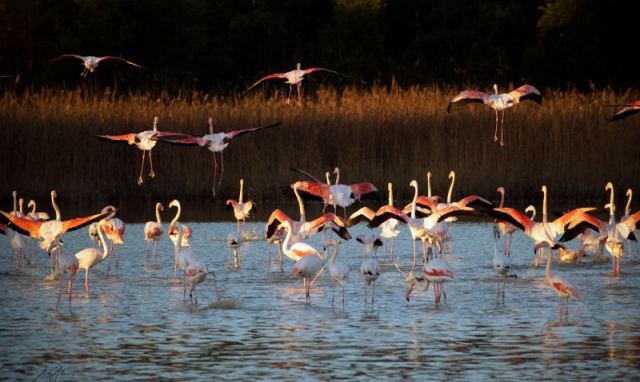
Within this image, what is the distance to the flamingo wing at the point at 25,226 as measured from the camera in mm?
13297

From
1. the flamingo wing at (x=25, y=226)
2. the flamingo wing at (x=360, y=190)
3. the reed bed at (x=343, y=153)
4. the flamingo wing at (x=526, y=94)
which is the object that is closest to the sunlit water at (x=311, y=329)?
the flamingo wing at (x=25, y=226)

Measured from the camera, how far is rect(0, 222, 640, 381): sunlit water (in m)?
8.77

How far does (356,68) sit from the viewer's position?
38250 millimetres

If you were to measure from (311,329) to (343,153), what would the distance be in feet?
38.7

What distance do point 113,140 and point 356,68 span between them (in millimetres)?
22629

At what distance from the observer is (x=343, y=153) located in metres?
22.0

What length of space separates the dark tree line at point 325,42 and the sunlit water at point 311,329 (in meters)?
21.3

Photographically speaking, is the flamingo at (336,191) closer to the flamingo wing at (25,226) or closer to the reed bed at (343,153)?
the flamingo wing at (25,226)

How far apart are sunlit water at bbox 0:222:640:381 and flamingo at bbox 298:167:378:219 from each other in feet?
2.69

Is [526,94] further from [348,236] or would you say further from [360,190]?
[348,236]

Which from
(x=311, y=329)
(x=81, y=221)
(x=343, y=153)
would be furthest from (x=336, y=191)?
(x=343, y=153)

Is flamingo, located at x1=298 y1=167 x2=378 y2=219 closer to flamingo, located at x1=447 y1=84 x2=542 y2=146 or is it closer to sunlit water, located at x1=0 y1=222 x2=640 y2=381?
sunlit water, located at x1=0 y1=222 x2=640 y2=381

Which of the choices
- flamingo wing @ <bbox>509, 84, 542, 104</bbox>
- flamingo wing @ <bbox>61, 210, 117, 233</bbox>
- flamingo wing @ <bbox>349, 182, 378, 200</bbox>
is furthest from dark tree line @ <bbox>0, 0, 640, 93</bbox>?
flamingo wing @ <bbox>61, 210, 117, 233</bbox>

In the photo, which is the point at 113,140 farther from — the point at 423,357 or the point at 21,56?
the point at 21,56
